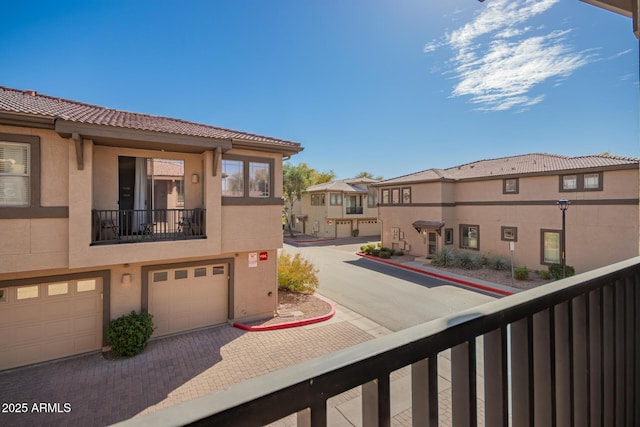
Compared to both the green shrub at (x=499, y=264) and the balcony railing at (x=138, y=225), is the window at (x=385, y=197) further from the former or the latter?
the balcony railing at (x=138, y=225)

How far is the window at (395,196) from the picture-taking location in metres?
24.7

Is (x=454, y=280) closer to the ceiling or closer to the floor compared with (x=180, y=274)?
closer to the floor

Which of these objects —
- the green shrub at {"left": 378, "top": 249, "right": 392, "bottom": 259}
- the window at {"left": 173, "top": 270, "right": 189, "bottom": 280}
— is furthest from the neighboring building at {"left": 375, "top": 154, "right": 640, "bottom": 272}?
the window at {"left": 173, "top": 270, "right": 189, "bottom": 280}

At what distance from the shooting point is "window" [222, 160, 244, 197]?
1000 cm

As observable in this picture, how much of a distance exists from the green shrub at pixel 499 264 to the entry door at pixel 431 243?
12.5 ft

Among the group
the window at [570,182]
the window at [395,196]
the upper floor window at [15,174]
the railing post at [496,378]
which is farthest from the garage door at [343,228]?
the railing post at [496,378]

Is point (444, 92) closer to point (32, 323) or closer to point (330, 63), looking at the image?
point (330, 63)

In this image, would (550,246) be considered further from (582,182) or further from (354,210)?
(354,210)

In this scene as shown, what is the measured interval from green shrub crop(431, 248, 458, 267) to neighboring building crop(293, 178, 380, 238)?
49.7ft

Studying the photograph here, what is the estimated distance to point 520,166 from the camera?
19094mm

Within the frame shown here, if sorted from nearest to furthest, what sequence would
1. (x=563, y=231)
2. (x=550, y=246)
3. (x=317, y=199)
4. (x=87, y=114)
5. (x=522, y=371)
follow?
(x=522, y=371)
(x=87, y=114)
(x=563, y=231)
(x=550, y=246)
(x=317, y=199)

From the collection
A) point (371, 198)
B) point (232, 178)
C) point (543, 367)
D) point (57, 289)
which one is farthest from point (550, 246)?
point (57, 289)

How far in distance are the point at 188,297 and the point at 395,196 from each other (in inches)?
759

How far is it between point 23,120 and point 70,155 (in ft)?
3.69
